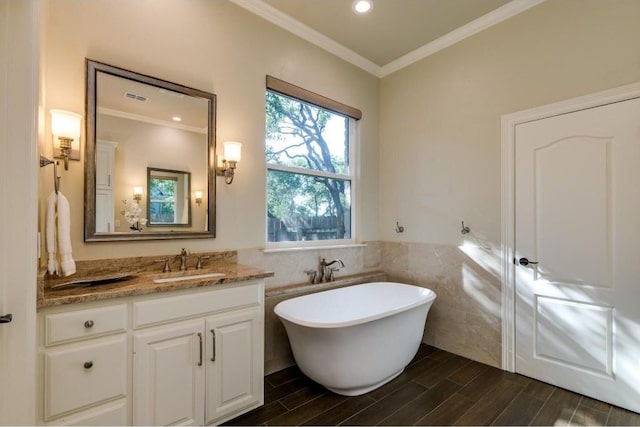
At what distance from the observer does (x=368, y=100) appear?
3.49 metres

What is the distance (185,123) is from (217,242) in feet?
3.01

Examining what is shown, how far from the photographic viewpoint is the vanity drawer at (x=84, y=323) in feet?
4.36

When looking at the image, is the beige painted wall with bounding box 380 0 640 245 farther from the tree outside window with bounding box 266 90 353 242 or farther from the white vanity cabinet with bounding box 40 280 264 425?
the white vanity cabinet with bounding box 40 280 264 425

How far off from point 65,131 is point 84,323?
1050 millimetres

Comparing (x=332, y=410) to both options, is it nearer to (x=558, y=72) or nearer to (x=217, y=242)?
(x=217, y=242)

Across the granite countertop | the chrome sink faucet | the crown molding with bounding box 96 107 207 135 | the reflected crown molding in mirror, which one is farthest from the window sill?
the crown molding with bounding box 96 107 207 135

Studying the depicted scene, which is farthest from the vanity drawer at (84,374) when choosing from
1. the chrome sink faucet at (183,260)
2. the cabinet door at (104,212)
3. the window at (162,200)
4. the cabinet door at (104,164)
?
the cabinet door at (104,164)

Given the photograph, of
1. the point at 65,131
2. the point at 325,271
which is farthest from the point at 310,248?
the point at 65,131

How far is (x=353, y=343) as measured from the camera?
202 cm

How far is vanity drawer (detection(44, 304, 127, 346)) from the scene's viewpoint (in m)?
1.33

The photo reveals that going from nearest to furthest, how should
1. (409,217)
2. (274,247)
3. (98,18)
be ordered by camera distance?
(98,18) → (274,247) → (409,217)

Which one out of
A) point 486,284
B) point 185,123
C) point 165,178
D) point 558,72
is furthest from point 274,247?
point 558,72

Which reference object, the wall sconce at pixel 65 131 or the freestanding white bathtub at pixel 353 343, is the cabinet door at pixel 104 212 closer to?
the wall sconce at pixel 65 131

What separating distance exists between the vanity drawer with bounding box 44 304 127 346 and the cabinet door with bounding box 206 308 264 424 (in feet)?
1.51
